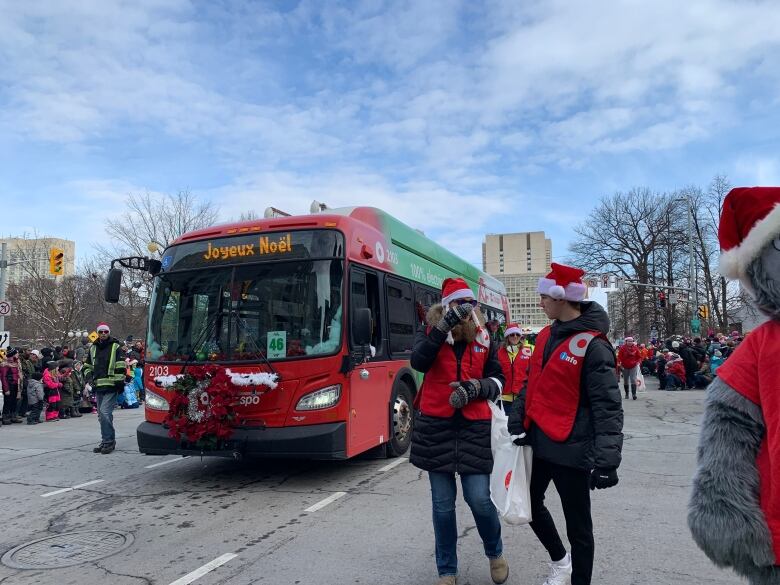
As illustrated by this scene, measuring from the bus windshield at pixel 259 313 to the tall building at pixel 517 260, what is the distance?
5840cm

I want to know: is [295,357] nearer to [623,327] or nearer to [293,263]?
[293,263]

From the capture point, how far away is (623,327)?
49.8m

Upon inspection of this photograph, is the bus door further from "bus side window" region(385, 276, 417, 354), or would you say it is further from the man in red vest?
the man in red vest

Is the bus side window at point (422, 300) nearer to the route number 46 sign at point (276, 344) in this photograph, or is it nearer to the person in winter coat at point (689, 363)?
the route number 46 sign at point (276, 344)

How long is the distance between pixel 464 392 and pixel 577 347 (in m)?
0.74

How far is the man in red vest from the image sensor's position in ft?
10.4

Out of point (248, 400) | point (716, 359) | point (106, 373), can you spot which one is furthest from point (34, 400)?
point (716, 359)

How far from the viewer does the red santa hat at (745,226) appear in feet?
6.09

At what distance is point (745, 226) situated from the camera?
1938 mm

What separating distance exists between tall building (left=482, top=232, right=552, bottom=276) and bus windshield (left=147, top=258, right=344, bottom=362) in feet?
197

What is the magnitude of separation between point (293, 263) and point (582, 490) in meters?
4.22

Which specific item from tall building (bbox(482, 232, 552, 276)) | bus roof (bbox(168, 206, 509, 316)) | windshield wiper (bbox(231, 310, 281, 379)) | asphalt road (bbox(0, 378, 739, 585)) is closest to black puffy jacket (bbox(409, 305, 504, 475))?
asphalt road (bbox(0, 378, 739, 585))

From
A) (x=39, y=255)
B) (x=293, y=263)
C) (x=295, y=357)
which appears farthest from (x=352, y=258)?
(x=39, y=255)

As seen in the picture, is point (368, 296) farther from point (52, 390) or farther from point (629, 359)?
point (629, 359)
